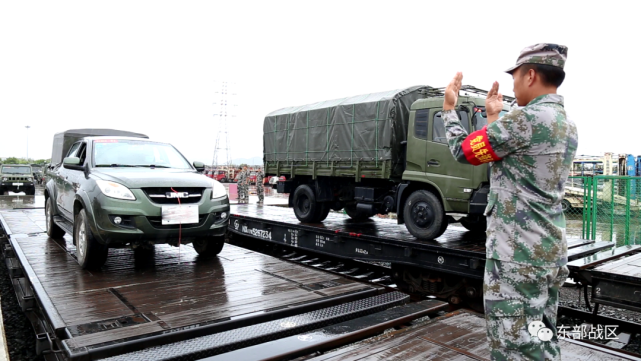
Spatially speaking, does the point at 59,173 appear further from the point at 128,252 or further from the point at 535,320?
the point at 535,320

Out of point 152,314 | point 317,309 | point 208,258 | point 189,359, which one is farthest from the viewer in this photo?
point 208,258

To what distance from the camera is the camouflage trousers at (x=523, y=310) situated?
2.09 meters

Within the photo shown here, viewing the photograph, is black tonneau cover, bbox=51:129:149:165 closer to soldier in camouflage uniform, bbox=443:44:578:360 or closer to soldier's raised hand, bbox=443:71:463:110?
soldier's raised hand, bbox=443:71:463:110

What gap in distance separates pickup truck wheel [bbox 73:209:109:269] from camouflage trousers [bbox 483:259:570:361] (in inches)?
173

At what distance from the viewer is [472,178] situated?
6398 mm

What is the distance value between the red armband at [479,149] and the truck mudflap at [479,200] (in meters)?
4.22

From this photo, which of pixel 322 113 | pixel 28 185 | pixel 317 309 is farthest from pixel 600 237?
pixel 28 185

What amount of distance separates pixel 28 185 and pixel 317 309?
83.6ft

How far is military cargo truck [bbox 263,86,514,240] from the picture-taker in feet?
22.0

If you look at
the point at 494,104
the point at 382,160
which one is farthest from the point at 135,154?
the point at 494,104

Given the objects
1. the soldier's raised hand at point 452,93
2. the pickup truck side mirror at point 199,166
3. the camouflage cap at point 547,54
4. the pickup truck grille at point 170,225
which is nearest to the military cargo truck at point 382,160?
the pickup truck side mirror at point 199,166

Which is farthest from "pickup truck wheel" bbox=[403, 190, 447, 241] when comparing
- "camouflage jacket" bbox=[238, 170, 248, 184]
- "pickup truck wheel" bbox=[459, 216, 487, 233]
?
"camouflage jacket" bbox=[238, 170, 248, 184]

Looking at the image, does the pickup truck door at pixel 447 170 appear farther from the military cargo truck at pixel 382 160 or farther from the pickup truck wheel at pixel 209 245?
the pickup truck wheel at pixel 209 245

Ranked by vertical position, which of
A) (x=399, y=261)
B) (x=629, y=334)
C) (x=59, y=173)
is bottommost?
(x=629, y=334)
